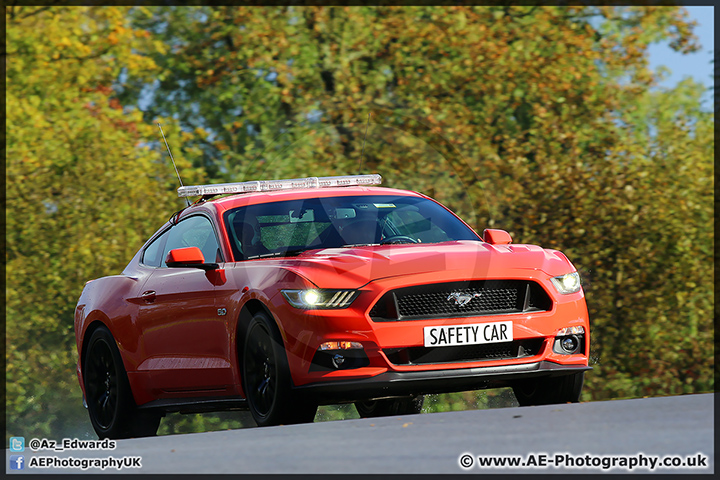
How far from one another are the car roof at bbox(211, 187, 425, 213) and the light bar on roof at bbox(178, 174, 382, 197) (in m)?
0.27

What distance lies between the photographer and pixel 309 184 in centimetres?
1022

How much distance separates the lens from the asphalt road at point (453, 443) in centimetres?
571

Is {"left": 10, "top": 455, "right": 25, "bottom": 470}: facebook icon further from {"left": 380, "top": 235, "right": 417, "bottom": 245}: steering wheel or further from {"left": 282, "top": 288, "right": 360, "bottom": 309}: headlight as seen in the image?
{"left": 380, "top": 235, "right": 417, "bottom": 245}: steering wheel

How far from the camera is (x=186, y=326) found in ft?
29.6

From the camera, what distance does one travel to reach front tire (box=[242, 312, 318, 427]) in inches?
303

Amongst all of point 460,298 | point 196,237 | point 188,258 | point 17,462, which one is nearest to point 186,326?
point 188,258

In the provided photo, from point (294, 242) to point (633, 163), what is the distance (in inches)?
454

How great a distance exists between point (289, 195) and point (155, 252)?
63.2 inches

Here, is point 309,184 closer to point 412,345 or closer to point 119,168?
point 412,345

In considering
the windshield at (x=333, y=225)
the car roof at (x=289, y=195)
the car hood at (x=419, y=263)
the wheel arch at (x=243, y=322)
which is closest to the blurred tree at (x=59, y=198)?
the car roof at (x=289, y=195)

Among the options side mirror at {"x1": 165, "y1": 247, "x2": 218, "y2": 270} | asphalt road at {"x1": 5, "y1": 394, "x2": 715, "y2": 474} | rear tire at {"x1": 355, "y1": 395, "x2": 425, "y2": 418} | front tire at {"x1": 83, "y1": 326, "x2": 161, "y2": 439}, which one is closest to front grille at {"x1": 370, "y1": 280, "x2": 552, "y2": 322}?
asphalt road at {"x1": 5, "y1": 394, "x2": 715, "y2": 474}

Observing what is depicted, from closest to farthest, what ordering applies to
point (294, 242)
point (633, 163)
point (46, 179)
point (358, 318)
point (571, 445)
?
1. point (571, 445)
2. point (358, 318)
3. point (294, 242)
4. point (633, 163)
5. point (46, 179)

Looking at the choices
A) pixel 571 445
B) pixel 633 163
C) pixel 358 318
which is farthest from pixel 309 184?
pixel 633 163

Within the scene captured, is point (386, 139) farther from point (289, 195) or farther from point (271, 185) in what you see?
point (289, 195)
